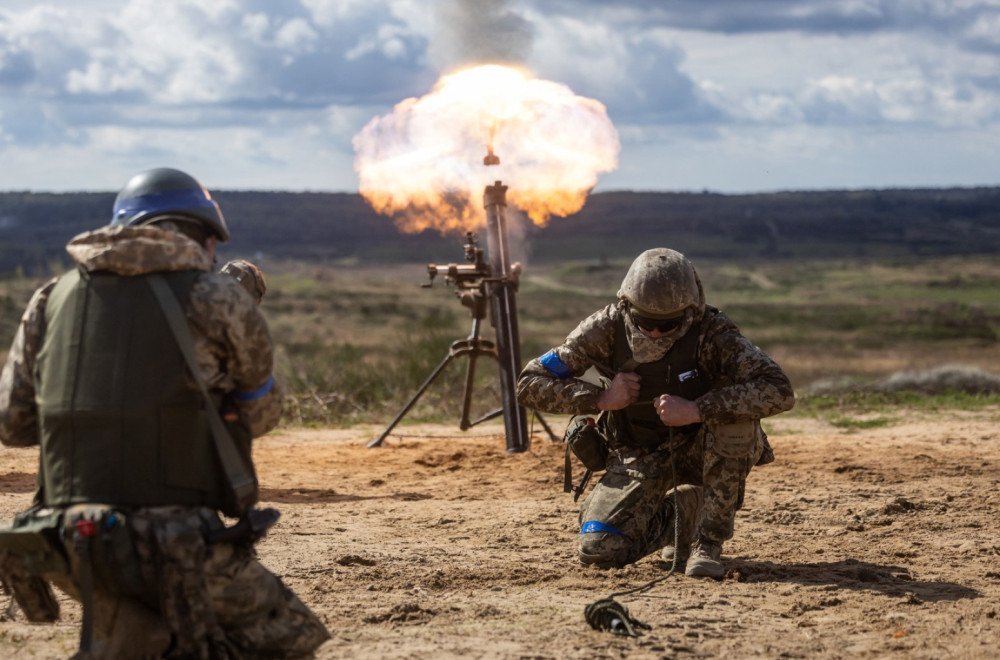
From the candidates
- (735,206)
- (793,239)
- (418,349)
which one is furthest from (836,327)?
(735,206)

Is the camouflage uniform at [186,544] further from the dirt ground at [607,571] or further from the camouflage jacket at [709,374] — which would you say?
the camouflage jacket at [709,374]

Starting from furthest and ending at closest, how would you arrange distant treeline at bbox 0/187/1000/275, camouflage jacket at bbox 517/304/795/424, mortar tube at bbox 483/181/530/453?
distant treeline at bbox 0/187/1000/275 < mortar tube at bbox 483/181/530/453 < camouflage jacket at bbox 517/304/795/424

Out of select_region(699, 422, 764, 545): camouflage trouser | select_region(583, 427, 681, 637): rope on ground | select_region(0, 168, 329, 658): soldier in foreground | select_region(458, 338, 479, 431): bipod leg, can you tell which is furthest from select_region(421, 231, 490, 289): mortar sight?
select_region(0, 168, 329, 658): soldier in foreground

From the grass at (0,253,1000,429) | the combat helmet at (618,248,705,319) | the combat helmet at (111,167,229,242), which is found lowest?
the grass at (0,253,1000,429)

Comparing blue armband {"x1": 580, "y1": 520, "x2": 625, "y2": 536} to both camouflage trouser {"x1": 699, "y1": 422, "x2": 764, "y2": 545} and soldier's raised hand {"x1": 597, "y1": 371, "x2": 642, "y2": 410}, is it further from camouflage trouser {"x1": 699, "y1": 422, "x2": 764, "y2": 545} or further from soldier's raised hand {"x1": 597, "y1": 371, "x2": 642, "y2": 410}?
soldier's raised hand {"x1": 597, "y1": 371, "x2": 642, "y2": 410}

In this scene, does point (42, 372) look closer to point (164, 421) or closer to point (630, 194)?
point (164, 421)

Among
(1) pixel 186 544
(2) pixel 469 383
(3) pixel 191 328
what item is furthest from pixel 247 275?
(1) pixel 186 544

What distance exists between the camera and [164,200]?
443 cm

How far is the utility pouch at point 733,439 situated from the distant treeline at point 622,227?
2785 inches

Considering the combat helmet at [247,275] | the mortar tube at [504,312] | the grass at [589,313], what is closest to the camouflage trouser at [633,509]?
the combat helmet at [247,275]

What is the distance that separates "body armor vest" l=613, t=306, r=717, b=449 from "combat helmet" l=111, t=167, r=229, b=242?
2.58m

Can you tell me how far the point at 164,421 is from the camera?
13.4 ft

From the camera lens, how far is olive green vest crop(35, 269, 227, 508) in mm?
4051

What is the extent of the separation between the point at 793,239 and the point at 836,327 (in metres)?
61.9
